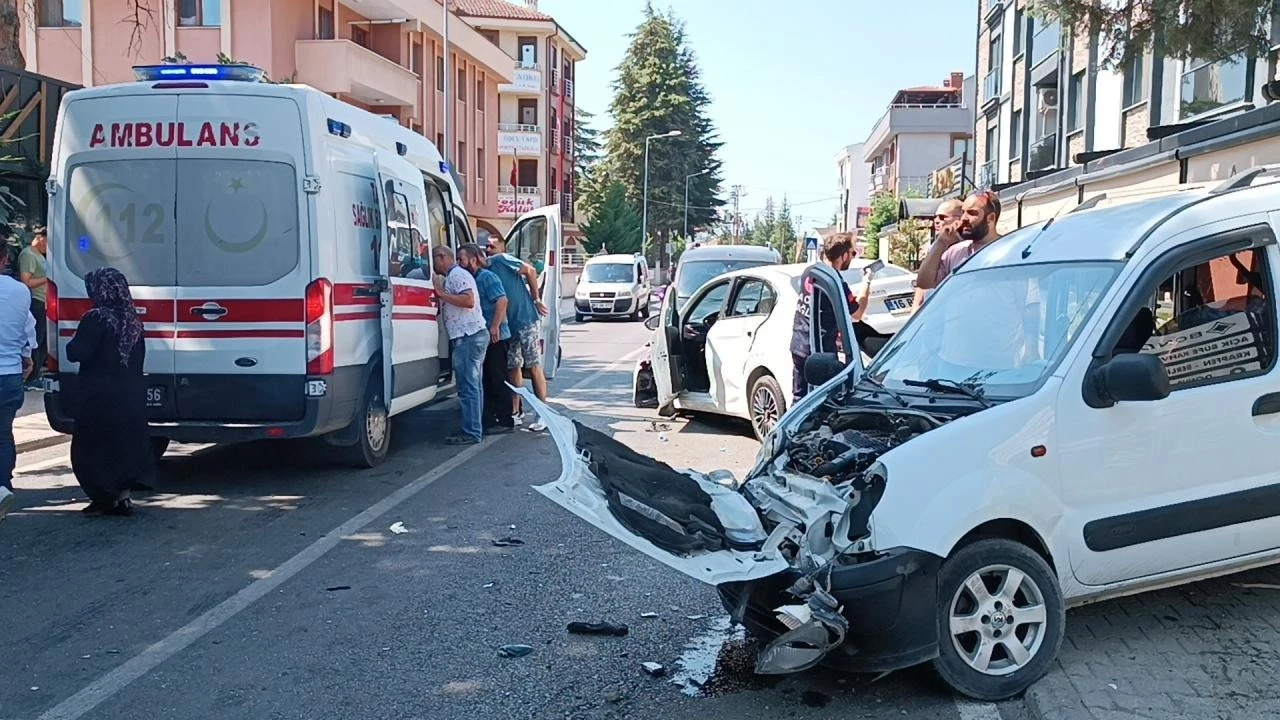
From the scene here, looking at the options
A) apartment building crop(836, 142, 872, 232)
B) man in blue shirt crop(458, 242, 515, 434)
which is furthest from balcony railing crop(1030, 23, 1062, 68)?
apartment building crop(836, 142, 872, 232)

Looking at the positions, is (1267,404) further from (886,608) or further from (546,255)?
(546,255)

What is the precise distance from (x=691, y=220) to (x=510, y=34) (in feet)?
62.0

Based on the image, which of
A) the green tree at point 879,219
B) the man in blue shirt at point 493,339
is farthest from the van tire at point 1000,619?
the green tree at point 879,219

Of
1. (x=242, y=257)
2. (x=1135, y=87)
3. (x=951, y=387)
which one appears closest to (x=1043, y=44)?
(x=1135, y=87)

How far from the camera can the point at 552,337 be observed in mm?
12344

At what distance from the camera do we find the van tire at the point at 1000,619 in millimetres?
4078

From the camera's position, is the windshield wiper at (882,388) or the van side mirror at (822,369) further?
the van side mirror at (822,369)

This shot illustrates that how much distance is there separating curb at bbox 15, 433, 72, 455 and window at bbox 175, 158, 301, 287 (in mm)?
3285

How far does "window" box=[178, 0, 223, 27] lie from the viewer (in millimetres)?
29094

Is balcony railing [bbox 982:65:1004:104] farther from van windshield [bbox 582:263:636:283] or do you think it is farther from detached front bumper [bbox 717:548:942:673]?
detached front bumper [bbox 717:548:942:673]

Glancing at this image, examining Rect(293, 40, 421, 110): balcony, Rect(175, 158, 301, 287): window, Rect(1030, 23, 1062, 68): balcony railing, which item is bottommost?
Rect(175, 158, 301, 287): window

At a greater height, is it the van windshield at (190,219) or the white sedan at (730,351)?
the van windshield at (190,219)

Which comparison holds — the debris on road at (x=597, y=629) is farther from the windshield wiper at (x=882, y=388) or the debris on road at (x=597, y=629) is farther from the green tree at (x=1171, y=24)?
the green tree at (x=1171, y=24)

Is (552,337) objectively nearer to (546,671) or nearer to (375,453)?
(375,453)
